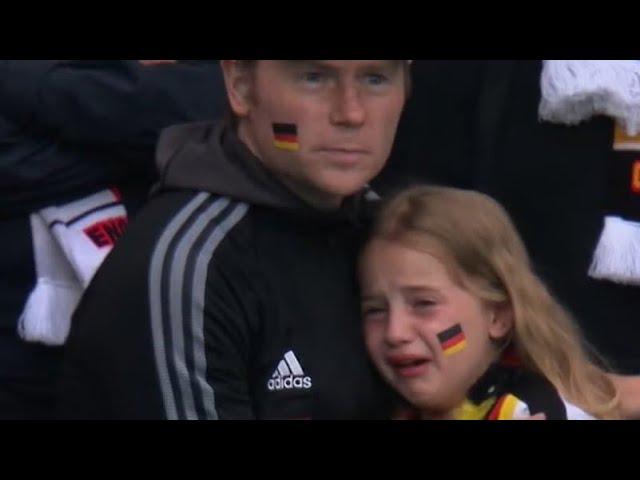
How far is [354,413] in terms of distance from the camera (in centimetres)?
223

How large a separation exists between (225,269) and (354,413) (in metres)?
0.32

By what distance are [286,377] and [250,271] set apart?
0.17 m

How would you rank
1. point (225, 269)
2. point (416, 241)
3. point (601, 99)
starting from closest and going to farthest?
point (225, 269)
point (416, 241)
point (601, 99)

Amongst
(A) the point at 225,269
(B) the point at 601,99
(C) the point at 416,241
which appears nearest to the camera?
(A) the point at 225,269

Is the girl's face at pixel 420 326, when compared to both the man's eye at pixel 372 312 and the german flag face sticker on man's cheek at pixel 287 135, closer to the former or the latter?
the man's eye at pixel 372 312

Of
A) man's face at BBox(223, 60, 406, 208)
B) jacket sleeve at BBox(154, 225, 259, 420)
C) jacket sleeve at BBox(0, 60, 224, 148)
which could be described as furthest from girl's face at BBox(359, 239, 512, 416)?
jacket sleeve at BBox(0, 60, 224, 148)

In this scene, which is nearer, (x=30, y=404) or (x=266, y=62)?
(x=266, y=62)

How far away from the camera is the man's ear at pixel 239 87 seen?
7.47ft

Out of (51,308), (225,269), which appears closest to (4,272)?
(51,308)

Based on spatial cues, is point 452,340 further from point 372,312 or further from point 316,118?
point 316,118

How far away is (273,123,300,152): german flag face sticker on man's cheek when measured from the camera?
222 cm

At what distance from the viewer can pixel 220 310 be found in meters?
2.08
